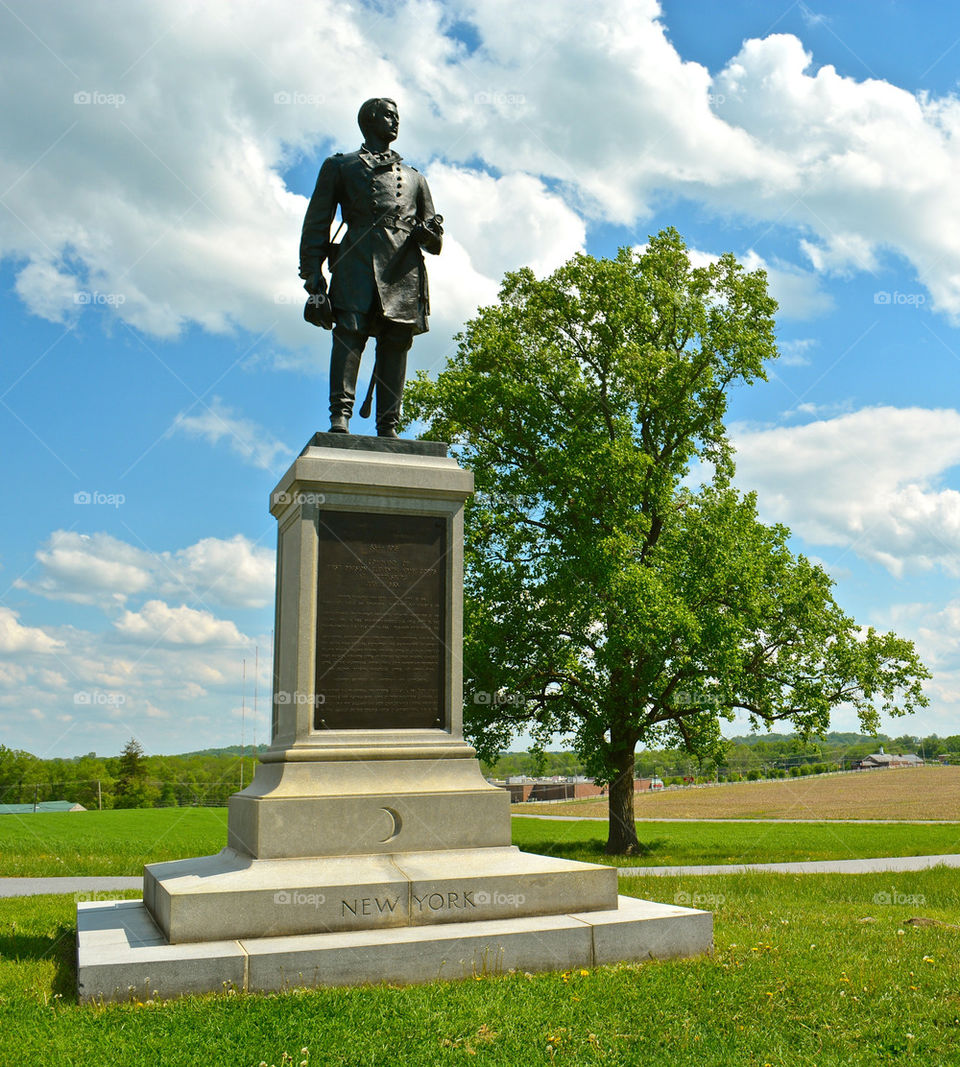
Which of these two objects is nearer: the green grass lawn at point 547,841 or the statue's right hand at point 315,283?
the statue's right hand at point 315,283

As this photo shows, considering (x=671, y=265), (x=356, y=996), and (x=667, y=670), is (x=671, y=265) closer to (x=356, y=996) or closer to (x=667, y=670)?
(x=667, y=670)

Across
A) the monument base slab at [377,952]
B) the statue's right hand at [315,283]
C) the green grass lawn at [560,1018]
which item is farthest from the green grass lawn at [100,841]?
the statue's right hand at [315,283]

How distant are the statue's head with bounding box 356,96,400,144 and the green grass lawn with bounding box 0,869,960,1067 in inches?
291

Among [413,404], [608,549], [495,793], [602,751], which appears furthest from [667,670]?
[495,793]

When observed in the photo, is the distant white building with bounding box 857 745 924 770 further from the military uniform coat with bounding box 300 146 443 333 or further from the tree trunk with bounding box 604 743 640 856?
the military uniform coat with bounding box 300 146 443 333

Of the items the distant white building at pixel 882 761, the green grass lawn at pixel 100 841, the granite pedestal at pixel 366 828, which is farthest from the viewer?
the distant white building at pixel 882 761

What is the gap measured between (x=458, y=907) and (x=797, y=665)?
16.9m

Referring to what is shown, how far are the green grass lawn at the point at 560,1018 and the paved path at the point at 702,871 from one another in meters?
7.63

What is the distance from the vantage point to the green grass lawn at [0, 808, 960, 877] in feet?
61.8

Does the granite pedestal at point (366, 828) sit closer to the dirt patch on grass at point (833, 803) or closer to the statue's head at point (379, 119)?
the statue's head at point (379, 119)

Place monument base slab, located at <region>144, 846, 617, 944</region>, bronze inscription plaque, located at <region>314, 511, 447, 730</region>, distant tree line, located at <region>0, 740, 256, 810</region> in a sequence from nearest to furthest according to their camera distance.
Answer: monument base slab, located at <region>144, 846, 617, 944</region>
bronze inscription plaque, located at <region>314, 511, 447, 730</region>
distant tree line, located at <region>0, 740, 256, 810</region>

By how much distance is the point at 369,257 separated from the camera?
29.2ft

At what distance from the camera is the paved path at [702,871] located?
553 inches

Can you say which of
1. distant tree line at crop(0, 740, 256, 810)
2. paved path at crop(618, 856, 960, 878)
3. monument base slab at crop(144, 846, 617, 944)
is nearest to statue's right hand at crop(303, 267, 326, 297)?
monument base slab at crop(144, 846, 617, 944)
